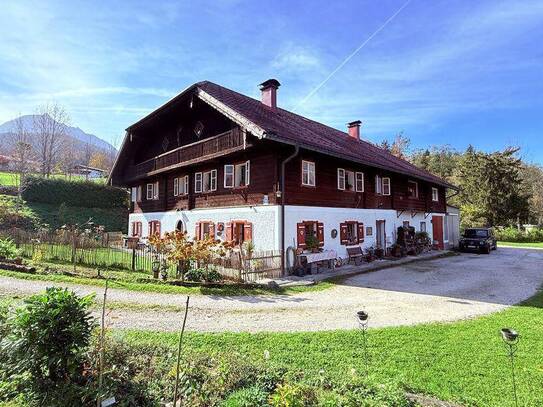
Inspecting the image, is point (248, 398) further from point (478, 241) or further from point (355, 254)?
point (478, 241)

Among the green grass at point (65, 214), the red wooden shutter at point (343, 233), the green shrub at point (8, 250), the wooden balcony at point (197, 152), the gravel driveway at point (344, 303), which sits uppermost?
the wooden balcony at point (197, 152)

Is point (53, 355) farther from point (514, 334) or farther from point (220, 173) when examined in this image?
point (220, 173)

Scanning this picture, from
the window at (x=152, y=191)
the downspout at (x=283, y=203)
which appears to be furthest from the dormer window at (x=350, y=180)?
the window at (x=152, y=191)

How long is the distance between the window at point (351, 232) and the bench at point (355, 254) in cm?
34

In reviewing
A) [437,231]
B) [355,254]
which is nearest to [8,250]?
[355,254]

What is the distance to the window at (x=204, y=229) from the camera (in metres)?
17.6

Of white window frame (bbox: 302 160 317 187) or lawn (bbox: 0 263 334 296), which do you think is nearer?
lawn (bbox: 0 263 334 296)

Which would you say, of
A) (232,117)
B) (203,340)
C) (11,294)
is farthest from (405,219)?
(11,294)

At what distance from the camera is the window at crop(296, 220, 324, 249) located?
1468cm

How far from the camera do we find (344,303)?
966 centimetres

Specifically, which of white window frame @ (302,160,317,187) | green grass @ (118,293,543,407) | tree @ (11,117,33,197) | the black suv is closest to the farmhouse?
white window frame @ (302,160,317,187)

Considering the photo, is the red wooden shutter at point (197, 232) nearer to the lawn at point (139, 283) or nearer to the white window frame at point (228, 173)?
the white window frame at point (228, 173)

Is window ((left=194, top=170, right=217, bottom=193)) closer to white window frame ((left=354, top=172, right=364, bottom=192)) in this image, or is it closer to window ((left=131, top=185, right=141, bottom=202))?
white window frame ((left=354, top=172, right=364, bottom=192))

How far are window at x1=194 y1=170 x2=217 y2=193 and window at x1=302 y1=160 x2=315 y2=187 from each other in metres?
5.11
